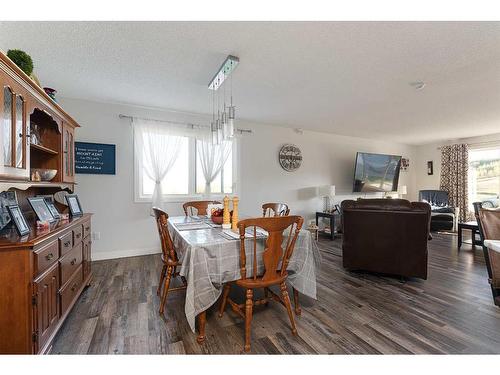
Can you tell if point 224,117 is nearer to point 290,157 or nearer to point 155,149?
point 155,149

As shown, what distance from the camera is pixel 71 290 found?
78.2 inches

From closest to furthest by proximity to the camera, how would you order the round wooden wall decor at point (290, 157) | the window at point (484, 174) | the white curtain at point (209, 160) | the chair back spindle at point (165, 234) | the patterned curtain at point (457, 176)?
the chair back spindle at point (165, 234), the white curtain at point (209, 160), the round wooden wall decor at point (290, 157), the window at point (484, 174), the patterned curtain at point (457, 176)

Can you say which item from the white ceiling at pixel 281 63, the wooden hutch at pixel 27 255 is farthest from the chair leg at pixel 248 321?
the white ceiling at pixel 281 63

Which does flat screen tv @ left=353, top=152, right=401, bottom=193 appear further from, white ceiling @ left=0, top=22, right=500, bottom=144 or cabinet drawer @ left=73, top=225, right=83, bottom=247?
cabinet drawer @ left=73, top=225, right=83, bottom=247

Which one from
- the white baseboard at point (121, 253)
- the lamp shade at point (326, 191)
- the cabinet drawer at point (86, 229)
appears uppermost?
the lamp shade at point (326, 191)

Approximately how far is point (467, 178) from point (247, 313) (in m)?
7.21

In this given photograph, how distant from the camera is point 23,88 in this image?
1.64 m

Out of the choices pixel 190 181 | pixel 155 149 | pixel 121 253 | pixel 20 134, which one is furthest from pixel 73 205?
pixel 190 181

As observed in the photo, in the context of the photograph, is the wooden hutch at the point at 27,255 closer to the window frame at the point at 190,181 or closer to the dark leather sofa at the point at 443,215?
the window frame at the point at 190,181

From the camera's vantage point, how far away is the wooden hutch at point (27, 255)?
129 cm

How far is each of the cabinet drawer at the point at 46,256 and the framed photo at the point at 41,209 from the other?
501 millimetres

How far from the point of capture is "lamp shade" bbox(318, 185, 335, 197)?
515 cm
